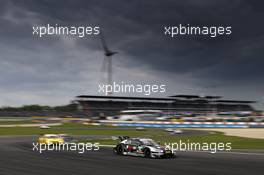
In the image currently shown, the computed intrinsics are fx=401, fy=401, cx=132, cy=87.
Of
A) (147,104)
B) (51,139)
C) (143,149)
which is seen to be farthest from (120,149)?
(147,104)

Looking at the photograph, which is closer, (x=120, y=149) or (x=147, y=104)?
(x=120, y=149)

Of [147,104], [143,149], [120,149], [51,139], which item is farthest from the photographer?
[147,104]

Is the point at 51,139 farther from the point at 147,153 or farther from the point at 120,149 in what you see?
the point at 147,153

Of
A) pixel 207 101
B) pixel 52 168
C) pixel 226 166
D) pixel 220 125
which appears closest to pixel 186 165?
pixel 226 166

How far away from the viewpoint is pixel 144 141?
77.2 ft

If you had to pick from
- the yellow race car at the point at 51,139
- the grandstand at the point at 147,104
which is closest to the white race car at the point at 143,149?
the yellow race car at the point at 51,139

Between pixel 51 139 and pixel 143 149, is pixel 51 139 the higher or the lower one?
the higher one

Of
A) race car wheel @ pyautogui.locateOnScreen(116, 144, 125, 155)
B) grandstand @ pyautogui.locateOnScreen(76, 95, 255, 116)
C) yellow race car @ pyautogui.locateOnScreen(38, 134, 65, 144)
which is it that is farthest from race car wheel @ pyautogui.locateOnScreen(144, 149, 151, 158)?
grandstand @ pyautogui.locateOnScreen(76, 95, 255, 116)

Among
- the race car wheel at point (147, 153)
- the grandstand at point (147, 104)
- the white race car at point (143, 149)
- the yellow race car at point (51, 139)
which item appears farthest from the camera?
the grandstand at point (147, 104)

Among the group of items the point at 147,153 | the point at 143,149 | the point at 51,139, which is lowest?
the point at 147,153

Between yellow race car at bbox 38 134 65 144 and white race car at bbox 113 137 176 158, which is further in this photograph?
yellow race car at bbox 38 134 65 144

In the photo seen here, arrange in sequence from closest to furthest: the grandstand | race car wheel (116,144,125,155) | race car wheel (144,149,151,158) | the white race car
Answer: the white race car
race car wheel (144,149,151,158)
race car wheel (116,144,125,155)
the grandstand

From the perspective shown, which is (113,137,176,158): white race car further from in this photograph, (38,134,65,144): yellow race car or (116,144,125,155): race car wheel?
(38,134,65,144): yellow race car

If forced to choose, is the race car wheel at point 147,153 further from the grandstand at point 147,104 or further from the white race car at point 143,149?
the grandstand at point 147,104
